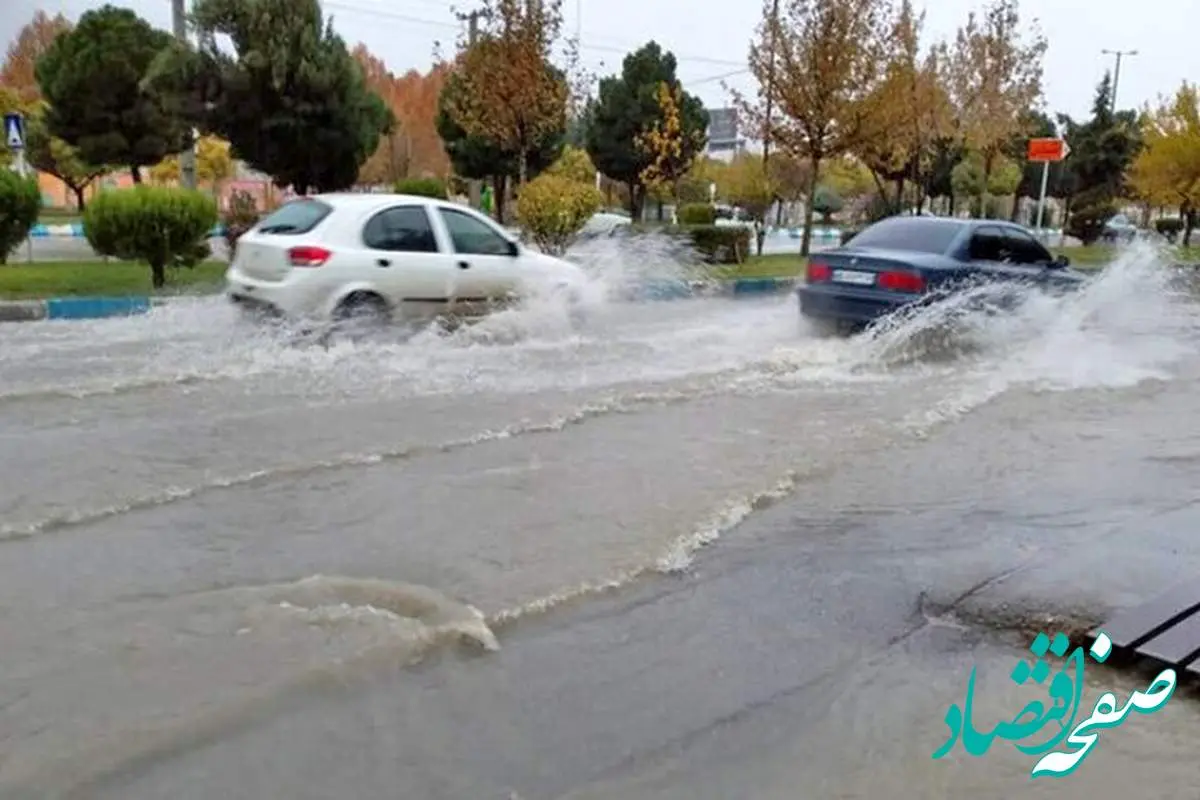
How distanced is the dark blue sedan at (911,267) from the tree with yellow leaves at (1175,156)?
2279cm

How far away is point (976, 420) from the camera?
890 cm

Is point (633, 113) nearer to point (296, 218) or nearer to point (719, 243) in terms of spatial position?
point (719, 243)

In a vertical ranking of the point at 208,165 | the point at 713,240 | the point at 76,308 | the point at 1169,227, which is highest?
the point at 208,165

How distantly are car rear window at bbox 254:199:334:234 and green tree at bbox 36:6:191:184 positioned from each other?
20.0 meters

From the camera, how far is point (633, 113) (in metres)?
35.5

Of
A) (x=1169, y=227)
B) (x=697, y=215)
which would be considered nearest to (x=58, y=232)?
(x=697, y=215)

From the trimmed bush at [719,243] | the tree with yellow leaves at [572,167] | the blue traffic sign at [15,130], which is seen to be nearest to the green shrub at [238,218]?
the blue traffic sign at [15,130]

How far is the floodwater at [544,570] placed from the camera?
11.4 feet

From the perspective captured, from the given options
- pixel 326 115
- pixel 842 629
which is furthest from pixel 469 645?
pixel 326 115

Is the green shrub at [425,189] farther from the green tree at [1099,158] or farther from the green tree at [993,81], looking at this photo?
the green tree at [1099,158]

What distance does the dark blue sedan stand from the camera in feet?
38.2

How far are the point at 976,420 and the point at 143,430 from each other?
6.04 meters

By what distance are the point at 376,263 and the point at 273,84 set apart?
1172 cm

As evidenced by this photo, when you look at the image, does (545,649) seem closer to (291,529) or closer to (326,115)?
(291,529)
